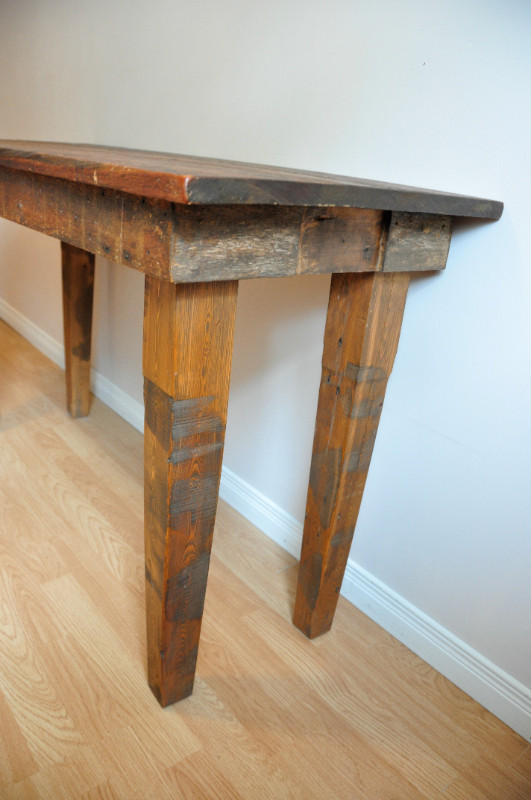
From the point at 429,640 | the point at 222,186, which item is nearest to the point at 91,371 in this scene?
the point at 429,640

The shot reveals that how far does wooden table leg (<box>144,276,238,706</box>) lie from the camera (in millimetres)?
738

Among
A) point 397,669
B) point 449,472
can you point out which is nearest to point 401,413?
point 449,472

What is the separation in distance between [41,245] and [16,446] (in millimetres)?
1001

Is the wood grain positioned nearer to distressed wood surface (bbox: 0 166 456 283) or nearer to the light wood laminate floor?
distressed wood surface (bbox: 0 166 456 283)

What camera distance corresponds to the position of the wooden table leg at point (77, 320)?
180 centimetres

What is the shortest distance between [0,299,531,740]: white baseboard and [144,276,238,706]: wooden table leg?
0.47 meters

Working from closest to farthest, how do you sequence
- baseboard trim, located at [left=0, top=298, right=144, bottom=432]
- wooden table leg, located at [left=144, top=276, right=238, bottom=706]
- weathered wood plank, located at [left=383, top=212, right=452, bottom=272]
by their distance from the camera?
1. wooden table leg, located at [left=144, top=276, right=238, bottom=706]
2. weathered wood plank, located at [left=383, top=212, right=452, bottom=272]
3. baseboard trim, located at [left=0, top=298, right=144, bottom=432]

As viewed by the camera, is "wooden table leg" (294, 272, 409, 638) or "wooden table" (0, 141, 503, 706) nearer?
"wooden table" (0, 141, 503, 706)

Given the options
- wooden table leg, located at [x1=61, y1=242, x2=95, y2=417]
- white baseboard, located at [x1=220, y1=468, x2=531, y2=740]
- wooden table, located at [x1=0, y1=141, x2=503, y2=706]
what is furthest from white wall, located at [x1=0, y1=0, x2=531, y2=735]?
wooden table leg, located at [x1=61, y1=242, x2=95, y2=417]

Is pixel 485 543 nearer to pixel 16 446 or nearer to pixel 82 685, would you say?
pixel 82 685

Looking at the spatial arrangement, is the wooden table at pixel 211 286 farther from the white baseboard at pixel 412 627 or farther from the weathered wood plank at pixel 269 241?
the white baseboard at pixel 412 627

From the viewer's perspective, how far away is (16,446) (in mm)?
1839

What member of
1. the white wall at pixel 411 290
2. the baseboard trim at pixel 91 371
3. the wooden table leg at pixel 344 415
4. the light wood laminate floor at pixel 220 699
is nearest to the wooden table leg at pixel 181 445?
the light wood laminate floor at pixel 220 699

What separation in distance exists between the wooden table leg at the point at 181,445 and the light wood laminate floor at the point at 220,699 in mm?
130
